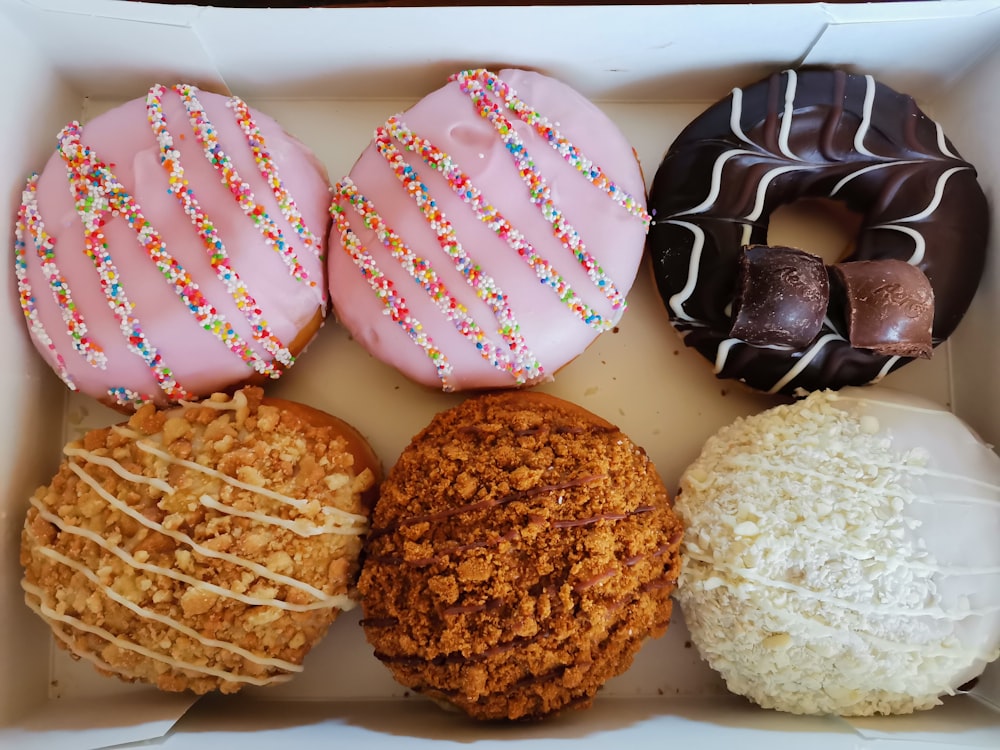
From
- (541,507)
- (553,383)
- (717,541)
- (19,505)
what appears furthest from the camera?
(553,383)

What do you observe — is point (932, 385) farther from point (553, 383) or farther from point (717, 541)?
point (553, 383)

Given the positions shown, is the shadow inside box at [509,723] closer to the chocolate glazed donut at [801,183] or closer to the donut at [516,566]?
the donut at [516,566]

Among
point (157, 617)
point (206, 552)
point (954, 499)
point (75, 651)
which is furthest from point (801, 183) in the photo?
point (75, 651)

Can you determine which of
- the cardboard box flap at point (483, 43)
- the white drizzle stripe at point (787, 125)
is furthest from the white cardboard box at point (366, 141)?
the white drizzle stripe at point (787, 125)

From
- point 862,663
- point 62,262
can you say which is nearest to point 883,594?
point 862,663

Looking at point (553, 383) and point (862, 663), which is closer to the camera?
point (862, 663)

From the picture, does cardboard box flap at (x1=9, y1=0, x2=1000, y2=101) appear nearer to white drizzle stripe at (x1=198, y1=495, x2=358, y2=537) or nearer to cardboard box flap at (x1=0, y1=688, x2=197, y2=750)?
white drizzle stripe at (x1=198, y1=495, x2=358, y2=537)

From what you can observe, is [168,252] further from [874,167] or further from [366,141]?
[874,167]
